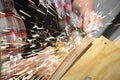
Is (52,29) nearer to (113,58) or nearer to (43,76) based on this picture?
(43,76)

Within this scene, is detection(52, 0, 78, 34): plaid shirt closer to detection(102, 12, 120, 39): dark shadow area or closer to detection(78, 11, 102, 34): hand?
detection(78, 11, 102, 34): hand

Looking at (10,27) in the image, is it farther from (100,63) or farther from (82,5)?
(100,63)

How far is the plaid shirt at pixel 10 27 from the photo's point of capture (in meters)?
1.12

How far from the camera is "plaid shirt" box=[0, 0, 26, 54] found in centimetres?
112

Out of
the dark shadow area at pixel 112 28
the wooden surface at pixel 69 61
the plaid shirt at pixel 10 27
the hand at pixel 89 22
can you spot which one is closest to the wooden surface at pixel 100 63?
the wooden surface at pixel 69 61

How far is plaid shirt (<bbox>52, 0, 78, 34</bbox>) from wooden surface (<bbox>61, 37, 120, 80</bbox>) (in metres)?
0.54

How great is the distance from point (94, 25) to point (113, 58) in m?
0.65

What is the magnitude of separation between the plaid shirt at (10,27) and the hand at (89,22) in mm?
319

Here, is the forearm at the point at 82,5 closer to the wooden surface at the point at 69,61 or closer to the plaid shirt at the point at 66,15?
the plaid shirt at the point at 66,15

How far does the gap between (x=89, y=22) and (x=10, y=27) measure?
0.42 meters

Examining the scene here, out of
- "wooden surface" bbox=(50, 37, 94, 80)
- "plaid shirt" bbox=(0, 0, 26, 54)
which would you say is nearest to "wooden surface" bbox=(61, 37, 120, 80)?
"wooden surface" bbox=(50, 37, 94, 80)

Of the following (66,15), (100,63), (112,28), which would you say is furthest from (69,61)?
(112,28)

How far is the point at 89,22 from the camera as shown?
4.53 feet

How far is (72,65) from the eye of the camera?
75cm
